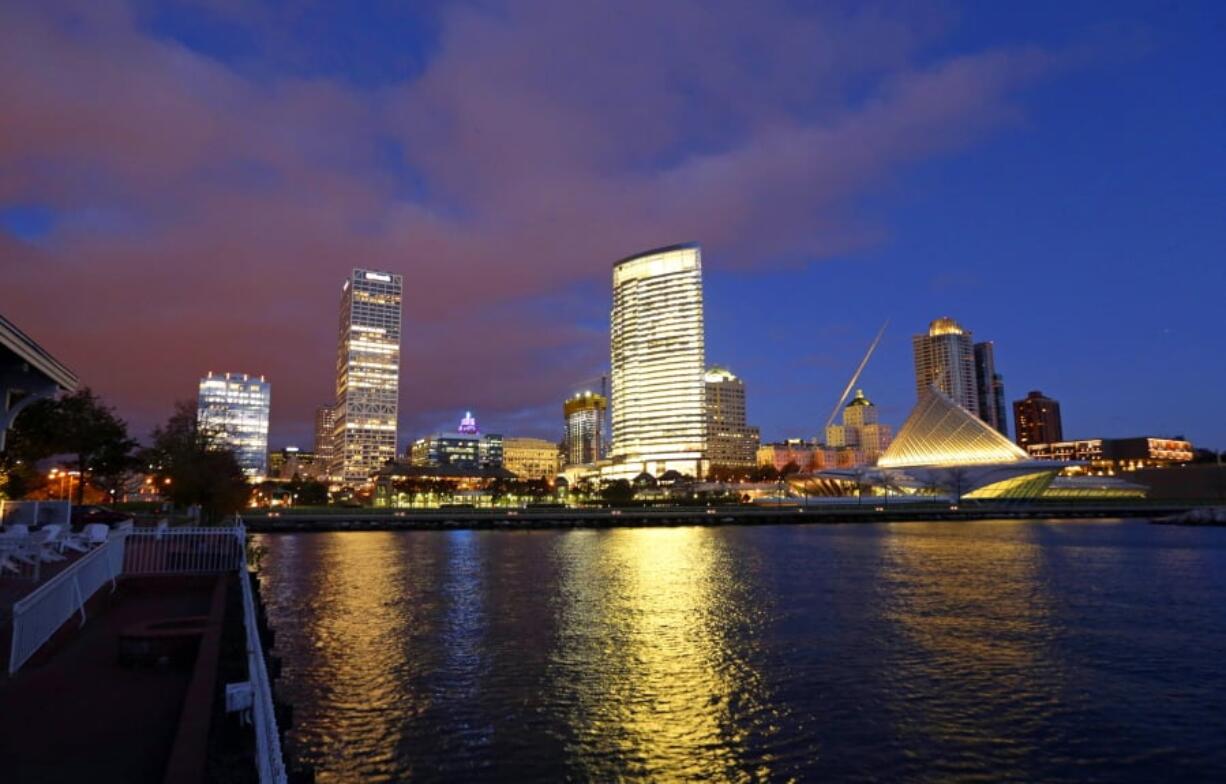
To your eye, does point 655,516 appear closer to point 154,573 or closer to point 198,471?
point 198,471

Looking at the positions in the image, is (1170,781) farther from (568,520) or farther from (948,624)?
(568,520)

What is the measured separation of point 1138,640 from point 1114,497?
6082 inches

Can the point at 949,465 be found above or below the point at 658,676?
above

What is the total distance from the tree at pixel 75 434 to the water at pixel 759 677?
16.4 metres

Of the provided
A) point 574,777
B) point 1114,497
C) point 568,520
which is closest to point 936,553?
point 574,777

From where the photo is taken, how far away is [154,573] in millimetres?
21734

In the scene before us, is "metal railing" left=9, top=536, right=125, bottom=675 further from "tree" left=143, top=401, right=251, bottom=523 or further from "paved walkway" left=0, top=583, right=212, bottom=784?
"tree" left=143, top=401, right=251, bottom=523

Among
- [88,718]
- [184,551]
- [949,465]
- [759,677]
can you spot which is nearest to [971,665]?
[759,677]

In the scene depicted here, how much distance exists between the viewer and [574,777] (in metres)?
13.1

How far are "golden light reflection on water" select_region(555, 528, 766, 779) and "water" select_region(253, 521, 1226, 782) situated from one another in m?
0.08

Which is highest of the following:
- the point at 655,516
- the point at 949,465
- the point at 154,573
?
the point at 949,465

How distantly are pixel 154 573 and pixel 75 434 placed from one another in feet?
103

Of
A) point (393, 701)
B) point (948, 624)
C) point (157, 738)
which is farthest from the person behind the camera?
point (948, 624)

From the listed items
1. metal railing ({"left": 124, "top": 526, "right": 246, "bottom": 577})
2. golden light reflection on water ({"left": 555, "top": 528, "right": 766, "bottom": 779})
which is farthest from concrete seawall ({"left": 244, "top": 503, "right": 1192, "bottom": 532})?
metal railing ({"left": 124, "top": 526, "right": 246, "bottom": 577})
